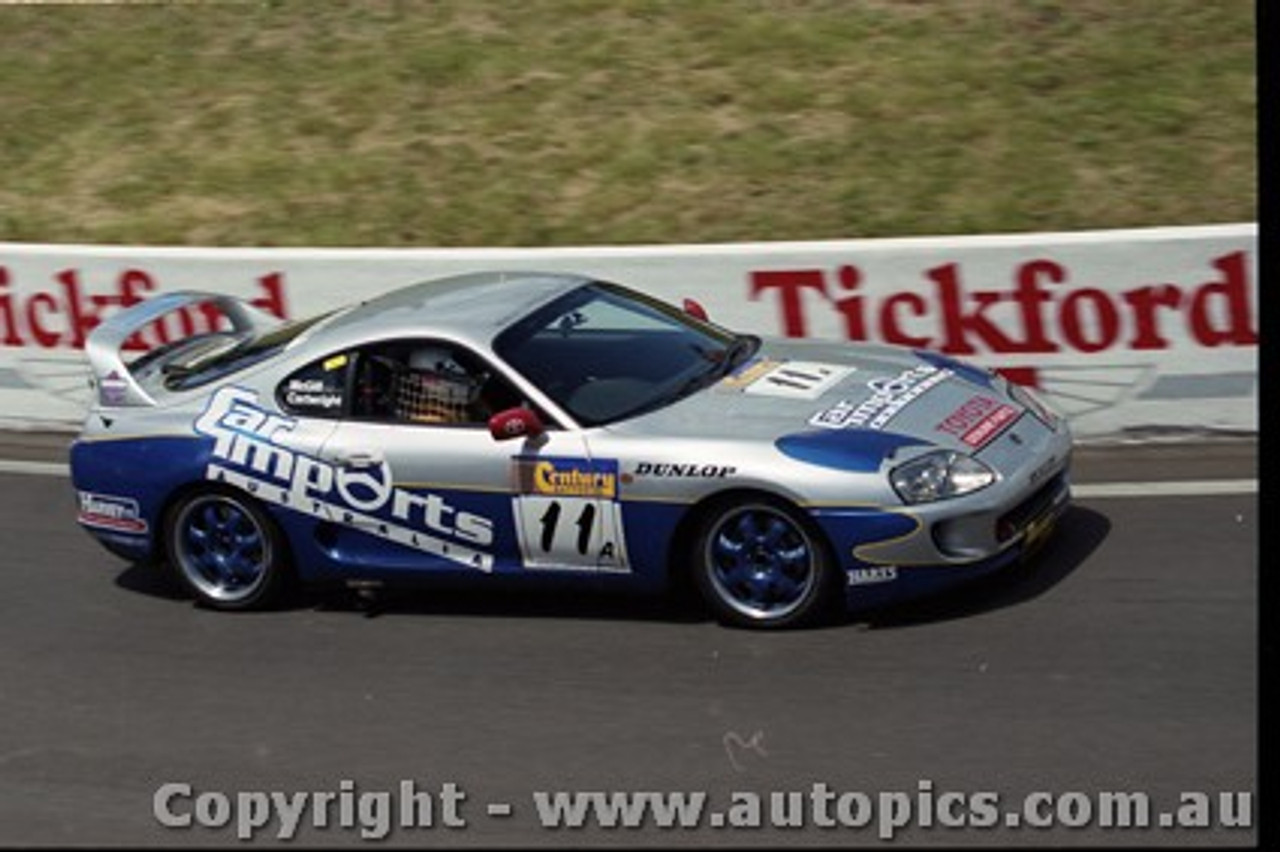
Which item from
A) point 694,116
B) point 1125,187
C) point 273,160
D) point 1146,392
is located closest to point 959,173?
point 1125,187

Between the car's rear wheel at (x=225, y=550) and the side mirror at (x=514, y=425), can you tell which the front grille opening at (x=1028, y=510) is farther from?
the car's rear wheel at (x=225, y=550)

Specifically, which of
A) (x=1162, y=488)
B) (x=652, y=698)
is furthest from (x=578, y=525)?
(x=1162, y=488)

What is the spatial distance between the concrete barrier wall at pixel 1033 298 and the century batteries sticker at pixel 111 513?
2679mm

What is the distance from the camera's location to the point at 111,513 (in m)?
10.0

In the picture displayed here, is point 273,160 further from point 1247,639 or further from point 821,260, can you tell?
point 1247,639

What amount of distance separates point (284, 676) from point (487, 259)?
3689 millimetres

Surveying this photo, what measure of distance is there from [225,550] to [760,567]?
2549 mm

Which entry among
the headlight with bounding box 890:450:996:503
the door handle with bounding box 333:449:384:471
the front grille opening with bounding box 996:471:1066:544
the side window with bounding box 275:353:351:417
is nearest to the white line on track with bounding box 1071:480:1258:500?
the front grille opening with bounding box 996:471:1066:544

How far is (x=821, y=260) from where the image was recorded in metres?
11.5

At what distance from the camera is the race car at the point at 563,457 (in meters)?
8.78

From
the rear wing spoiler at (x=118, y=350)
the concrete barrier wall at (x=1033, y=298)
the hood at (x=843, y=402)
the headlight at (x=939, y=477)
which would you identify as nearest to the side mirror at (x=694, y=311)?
the hood at (x=843, y=402)

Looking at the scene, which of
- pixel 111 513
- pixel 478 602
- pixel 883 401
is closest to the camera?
pixel 883 401

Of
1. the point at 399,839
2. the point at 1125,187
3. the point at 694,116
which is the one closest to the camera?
the point at 399,839

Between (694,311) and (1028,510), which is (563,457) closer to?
(694,311)
